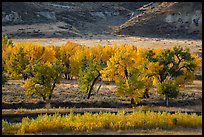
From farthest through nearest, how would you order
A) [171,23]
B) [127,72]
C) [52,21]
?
1. [52,21]
2. [171,23]
3. [127,72]

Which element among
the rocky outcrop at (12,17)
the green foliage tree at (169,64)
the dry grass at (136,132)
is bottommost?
the dry grass at (136,132)

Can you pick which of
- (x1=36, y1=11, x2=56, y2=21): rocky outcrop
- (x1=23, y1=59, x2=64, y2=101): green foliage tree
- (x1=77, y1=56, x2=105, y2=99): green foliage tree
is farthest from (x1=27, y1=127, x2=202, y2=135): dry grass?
(x1=36, y1=11, x2=56, y2=21): rocky outcrop

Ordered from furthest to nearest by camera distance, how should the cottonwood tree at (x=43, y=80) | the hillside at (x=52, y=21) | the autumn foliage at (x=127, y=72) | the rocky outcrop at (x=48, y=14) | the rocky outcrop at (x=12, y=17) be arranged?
the rocky outcrop at (x=48, y=14)
the rocky outcrop at (x=12, y=17)
the hillside at (x=52, y=21)
the cottonwood tree at (x=43, y=80)
the autumn foliage at (x=127, y=72)

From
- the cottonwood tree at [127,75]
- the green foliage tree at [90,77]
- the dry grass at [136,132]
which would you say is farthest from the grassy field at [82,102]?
the dry grass at [136,132]

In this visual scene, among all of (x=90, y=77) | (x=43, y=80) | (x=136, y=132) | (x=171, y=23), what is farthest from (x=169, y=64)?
(x=171, y=23)

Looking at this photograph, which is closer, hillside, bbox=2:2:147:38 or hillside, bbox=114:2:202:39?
hillside, bbox=2:2:147:38

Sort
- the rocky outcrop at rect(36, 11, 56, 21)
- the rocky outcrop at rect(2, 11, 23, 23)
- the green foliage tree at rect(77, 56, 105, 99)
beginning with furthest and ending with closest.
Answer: the rocky outcrop at rect(36, 11, 56, 21) → the rocky outcrop at rect(2, 11, 23, 23) → the green foliage tree at rect(77, 56, 105, 99)

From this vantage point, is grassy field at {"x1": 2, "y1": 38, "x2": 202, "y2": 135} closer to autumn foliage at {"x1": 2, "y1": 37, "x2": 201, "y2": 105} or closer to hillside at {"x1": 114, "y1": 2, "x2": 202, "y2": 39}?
autumn foliage at {"x1": 2, "y1": 37, "x2": 201, "y2": 105}

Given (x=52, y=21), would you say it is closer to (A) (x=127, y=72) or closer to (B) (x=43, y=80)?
(B) (x=43, y=80)

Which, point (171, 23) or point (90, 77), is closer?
point (90, 77)

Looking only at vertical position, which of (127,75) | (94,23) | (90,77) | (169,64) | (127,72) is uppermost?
(94,23)

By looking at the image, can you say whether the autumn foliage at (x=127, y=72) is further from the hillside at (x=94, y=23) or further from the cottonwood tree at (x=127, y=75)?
the hillside at (x=94, y=23)

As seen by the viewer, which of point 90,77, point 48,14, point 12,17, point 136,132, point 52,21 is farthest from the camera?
point 48,14

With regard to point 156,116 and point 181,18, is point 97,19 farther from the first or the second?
point 156,116
